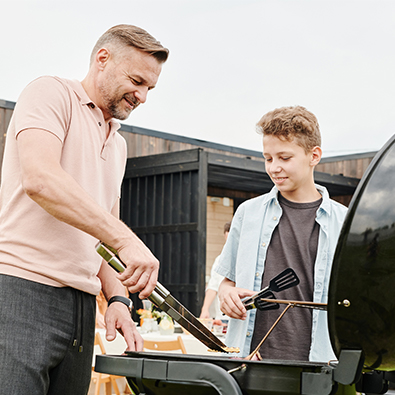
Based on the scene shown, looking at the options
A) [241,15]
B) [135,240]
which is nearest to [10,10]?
[241,15]

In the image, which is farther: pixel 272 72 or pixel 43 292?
pixel 272 72

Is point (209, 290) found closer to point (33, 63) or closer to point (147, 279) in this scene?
point (33, 63)

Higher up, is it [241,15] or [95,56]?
[241,15]

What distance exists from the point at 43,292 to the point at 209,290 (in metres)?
4.73

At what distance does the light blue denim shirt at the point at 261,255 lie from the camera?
5.15 feet

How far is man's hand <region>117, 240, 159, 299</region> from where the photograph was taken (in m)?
1.00

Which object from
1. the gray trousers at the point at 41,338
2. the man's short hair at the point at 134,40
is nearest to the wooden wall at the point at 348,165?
the man's short hair at the point at 134,40

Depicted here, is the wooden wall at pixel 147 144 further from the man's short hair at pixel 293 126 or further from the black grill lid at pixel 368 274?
the black grill lid at pixel 368 274

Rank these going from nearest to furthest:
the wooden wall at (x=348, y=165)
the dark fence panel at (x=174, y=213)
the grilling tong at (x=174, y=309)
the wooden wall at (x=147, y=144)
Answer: the grilling tong at (x=174, y=309) < the dark fence panel at (x=174, y=213) < the wooden wall at (x=147, y=144) < the wooden wall at (x=348, y=165)

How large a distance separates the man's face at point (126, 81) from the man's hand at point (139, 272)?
1.91 ft

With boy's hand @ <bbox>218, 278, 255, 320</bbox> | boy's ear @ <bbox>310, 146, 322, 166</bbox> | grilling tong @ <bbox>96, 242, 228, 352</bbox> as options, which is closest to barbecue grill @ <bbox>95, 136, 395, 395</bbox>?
grilling tong @ <bbox>96, 242, 228, 352</bbox>

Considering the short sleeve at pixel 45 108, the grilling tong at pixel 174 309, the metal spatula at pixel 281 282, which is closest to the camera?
the grilling tong at pixel 174 309

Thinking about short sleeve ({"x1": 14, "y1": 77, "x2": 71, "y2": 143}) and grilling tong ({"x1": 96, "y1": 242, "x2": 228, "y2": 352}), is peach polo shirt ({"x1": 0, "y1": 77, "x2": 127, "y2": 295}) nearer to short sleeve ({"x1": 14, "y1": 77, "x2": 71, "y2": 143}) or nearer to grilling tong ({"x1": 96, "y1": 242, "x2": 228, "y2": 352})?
short sleeve ({"x1": 14, "y1": 77, "x2": 71, "y2": 143})

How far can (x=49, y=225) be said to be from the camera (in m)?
1.29
